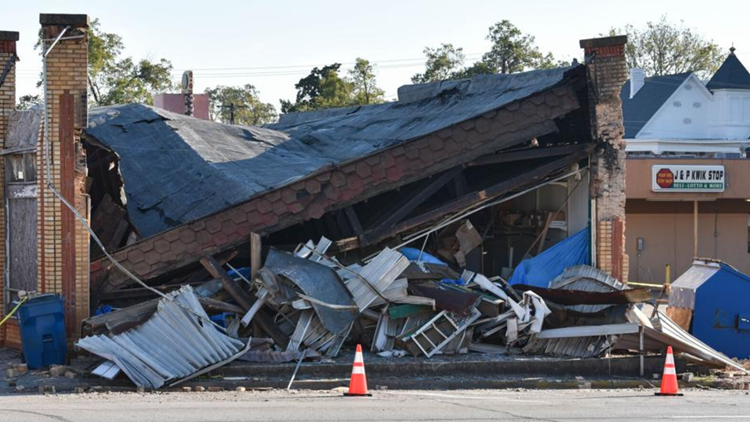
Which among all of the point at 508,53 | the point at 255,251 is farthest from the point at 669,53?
the point at 255,251

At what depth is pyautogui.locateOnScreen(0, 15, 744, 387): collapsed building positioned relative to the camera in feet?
48.7

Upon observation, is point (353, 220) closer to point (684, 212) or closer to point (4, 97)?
point (4, 97)

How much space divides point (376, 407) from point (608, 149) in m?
8.60

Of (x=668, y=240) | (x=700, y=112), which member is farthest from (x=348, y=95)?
(x=668, y=240)

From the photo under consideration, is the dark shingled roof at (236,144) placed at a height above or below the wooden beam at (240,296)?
above

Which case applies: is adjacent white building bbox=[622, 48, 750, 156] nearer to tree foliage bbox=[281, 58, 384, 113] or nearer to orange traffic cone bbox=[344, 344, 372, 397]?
tree foliage bbox=[281, 58, 384, 113]

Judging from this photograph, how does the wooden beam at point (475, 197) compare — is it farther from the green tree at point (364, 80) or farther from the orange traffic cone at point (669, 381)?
the green tree at point (364, 80)

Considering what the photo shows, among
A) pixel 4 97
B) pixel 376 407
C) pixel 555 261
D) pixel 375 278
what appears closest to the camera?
pixel 376 407

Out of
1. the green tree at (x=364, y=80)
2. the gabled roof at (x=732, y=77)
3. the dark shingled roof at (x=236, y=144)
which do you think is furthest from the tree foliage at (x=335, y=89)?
the dark shingled roof at (x=236, y=144)

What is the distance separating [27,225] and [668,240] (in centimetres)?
2531

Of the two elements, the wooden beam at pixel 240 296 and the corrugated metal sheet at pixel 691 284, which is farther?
the corrugated metal sheet at pixel 691 284

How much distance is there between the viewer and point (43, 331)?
46.4 feet

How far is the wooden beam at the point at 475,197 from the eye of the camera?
16641mm

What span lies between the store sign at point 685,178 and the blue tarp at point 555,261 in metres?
15.1
